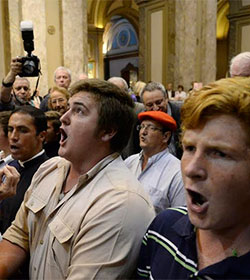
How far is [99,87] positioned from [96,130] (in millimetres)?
204

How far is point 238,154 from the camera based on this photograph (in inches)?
37.7

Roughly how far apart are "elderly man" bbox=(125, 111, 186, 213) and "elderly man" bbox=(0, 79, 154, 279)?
32.9 inches

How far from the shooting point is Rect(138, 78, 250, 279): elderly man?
37.8 inches

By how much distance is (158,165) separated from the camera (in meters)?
2.67

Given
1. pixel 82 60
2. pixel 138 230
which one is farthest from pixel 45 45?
pixel 138 230

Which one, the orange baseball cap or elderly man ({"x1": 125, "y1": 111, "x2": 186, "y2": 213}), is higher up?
the orange baseball cap

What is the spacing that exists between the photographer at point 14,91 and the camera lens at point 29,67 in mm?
47

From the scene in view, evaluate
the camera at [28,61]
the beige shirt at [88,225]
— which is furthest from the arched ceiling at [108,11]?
the beige shirt at [88,225]

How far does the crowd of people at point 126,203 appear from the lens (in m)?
0.98

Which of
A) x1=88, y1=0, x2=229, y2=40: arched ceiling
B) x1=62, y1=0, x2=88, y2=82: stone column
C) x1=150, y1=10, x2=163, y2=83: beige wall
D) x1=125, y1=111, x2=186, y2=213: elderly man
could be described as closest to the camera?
x1=125, y1=111, x2=186, y2=213: elderly man

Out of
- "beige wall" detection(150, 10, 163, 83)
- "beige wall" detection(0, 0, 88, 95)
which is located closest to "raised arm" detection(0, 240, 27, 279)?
"beige wall" detection(0, 0, 88, 95)

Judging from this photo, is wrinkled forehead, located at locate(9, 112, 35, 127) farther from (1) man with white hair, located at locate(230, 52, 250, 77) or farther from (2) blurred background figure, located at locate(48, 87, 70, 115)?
(1) man with white hair, located at locate(230, 52, 250, 77)

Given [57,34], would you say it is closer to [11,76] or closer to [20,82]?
[20,82]

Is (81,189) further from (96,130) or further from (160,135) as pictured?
(160,135)
